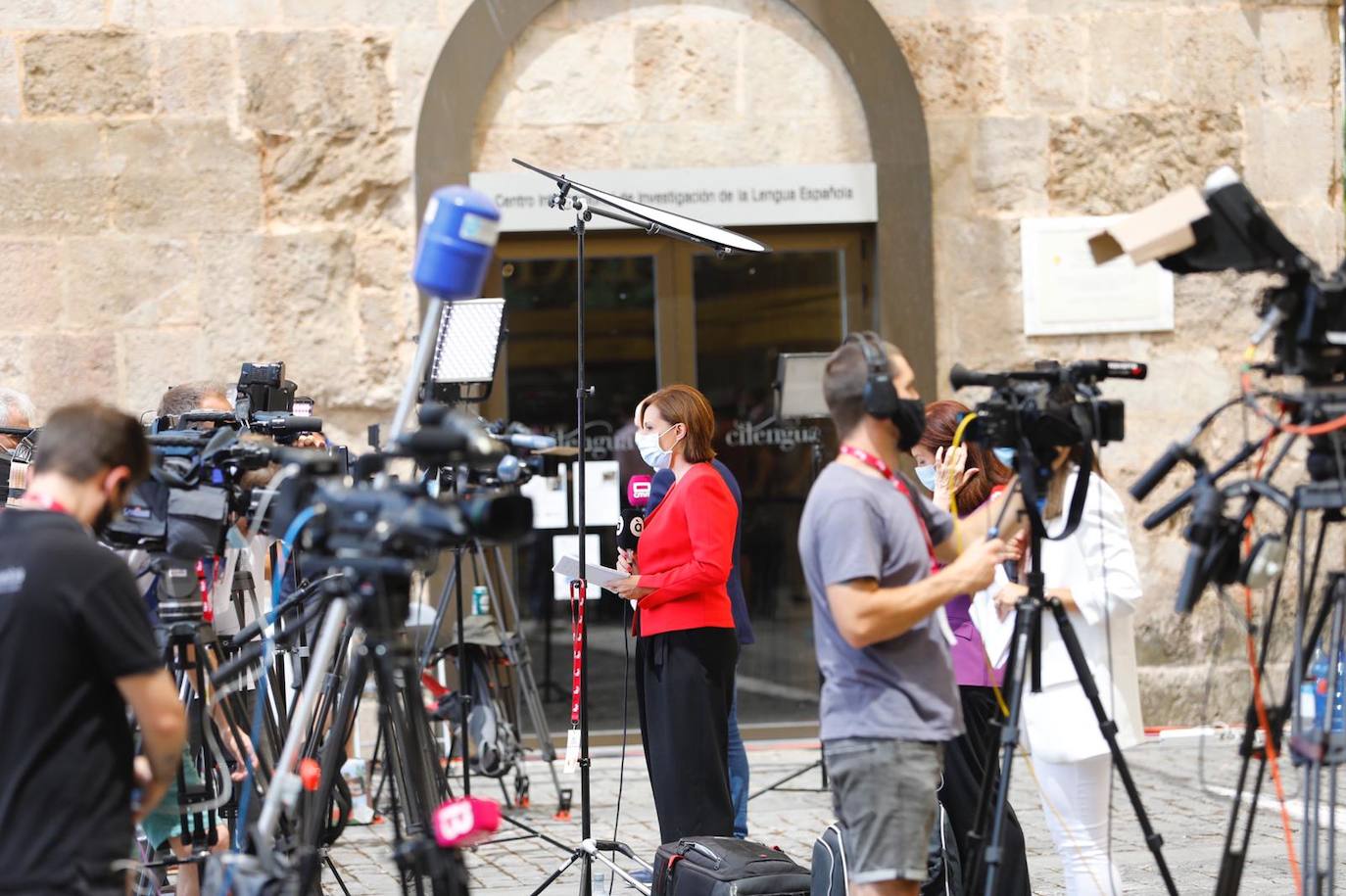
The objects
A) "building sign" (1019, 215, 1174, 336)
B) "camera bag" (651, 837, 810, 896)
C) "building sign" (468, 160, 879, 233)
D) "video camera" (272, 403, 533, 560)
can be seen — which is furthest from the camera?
"building sign" (1019, 215, 1174, 336)

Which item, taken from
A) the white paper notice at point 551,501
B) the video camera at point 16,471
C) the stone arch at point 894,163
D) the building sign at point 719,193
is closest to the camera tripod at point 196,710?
the video camera at point 16,471

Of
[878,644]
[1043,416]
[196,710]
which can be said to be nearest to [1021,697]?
[878,644]

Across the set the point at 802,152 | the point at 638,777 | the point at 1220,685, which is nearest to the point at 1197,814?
the point at 1220,685

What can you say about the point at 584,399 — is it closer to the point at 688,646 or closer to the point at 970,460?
the point at 688,646

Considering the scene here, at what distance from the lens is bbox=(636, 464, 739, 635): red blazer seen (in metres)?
5.69

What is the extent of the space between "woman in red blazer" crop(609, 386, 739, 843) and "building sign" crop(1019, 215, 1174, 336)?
11.7 ft

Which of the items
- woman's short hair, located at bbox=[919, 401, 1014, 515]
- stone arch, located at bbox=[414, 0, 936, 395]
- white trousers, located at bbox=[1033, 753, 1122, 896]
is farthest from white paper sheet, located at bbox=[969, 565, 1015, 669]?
stone arch, located at bbox=[414, 0, 936, 395]

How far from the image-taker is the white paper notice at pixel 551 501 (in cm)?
867

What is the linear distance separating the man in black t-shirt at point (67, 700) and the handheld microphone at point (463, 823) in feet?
1.90

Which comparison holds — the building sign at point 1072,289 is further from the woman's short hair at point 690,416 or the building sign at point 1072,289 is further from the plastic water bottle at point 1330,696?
the plastic water bottle at point 1330,696

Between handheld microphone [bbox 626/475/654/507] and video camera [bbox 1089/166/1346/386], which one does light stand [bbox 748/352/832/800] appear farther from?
video camera [bbox 1089/166/1346/386]

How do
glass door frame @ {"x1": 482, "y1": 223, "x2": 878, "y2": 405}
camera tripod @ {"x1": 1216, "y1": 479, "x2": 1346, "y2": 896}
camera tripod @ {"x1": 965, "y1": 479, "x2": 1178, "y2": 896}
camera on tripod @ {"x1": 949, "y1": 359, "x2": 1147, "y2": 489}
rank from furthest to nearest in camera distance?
1. glass door frame @ {"x1": 482, "y1": 223, "x2": 878, "y2": 405}
2. camera on tripod @ {"x1": 949, "y1": 359, "x2": 1147, "y2": 489}
3. camera tripod @ {"x1": 965, "y1": 479, "x2": 1178, "y2": 896}
4. camera tripod @ {"x1": 1216, "y1": 479, "x2": 1346, "y2": 896}

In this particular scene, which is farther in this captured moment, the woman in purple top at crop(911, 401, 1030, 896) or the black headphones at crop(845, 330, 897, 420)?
the woman in purple top at crop(911, 401, 1030, 896)

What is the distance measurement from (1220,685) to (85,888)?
23.0 ft
